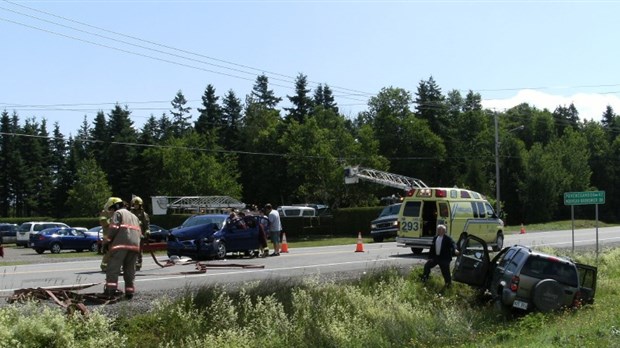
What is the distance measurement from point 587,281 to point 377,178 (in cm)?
4101

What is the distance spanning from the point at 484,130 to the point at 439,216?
66057 millimetres

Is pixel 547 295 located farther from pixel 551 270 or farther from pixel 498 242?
pixel 498 242

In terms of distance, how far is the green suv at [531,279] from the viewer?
638 inches

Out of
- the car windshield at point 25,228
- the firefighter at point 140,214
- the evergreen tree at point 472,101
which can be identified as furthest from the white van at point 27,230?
the evergreen tree at point 472,101

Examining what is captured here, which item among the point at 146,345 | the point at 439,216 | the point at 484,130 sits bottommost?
the point at 146,345

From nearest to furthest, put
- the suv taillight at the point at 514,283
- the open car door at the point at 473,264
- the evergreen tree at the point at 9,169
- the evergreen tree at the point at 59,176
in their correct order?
the suv taillight at the point at 514,283 < the open car door at the point at 473,264 < the evergreen tree at the point at 9,169 < the evergreen tree at the point at 59,176

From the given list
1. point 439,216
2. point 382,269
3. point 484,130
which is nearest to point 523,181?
point 484,130

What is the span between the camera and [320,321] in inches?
543

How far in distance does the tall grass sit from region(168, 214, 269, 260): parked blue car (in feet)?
21.7

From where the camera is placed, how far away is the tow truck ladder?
56188 millimetres

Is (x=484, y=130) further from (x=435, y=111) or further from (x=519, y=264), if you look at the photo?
(x=519, y=264)

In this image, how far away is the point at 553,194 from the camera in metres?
77.1

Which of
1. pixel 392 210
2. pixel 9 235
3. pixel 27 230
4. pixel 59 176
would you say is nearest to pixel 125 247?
pixel 392 210

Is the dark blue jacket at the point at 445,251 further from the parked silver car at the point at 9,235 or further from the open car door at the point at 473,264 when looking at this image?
the parked silver car at the point at 9,235
